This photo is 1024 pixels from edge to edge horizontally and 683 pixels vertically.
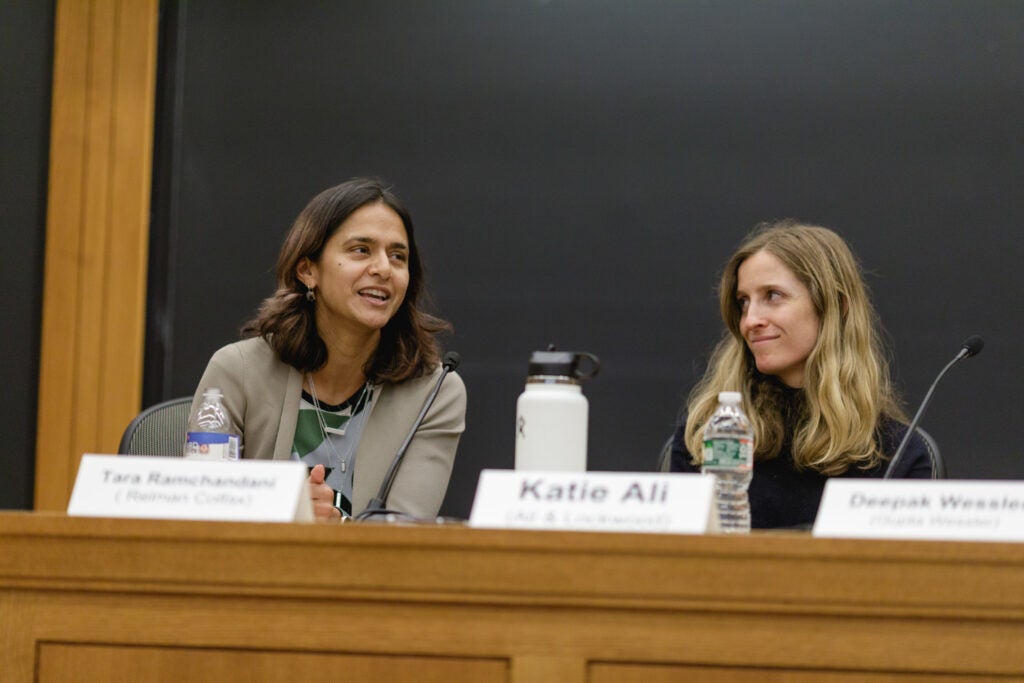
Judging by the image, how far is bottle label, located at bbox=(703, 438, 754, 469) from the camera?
5.16 ft

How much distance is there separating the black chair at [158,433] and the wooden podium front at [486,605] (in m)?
1.14

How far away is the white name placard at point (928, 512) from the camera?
1.03 m

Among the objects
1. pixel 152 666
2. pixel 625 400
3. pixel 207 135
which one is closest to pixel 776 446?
pixel 625 400

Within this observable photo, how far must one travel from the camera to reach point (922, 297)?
9.12 feet

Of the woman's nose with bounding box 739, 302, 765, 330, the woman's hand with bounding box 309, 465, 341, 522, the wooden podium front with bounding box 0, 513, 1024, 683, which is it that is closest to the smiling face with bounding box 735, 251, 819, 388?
the woman's nose with bounding box 739, 302, 765, 330

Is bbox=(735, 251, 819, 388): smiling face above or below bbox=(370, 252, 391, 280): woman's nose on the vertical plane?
below

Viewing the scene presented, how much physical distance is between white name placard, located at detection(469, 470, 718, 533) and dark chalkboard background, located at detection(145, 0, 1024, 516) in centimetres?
180

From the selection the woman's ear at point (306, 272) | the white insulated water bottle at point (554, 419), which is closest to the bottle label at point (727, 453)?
the white insulated water bottle at point (554, 419)

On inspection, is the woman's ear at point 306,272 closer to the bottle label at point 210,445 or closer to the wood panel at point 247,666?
the bottle label at point 210,445

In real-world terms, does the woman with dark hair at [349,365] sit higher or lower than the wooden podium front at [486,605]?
higher

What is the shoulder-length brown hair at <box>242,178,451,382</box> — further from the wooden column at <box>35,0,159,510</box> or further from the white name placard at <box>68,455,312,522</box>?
the white name placard at <box>68,455,312,522</box>

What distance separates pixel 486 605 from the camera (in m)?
1.03

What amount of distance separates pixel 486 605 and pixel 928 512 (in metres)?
0.41

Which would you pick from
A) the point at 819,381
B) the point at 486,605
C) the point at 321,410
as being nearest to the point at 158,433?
the point at 321,410
